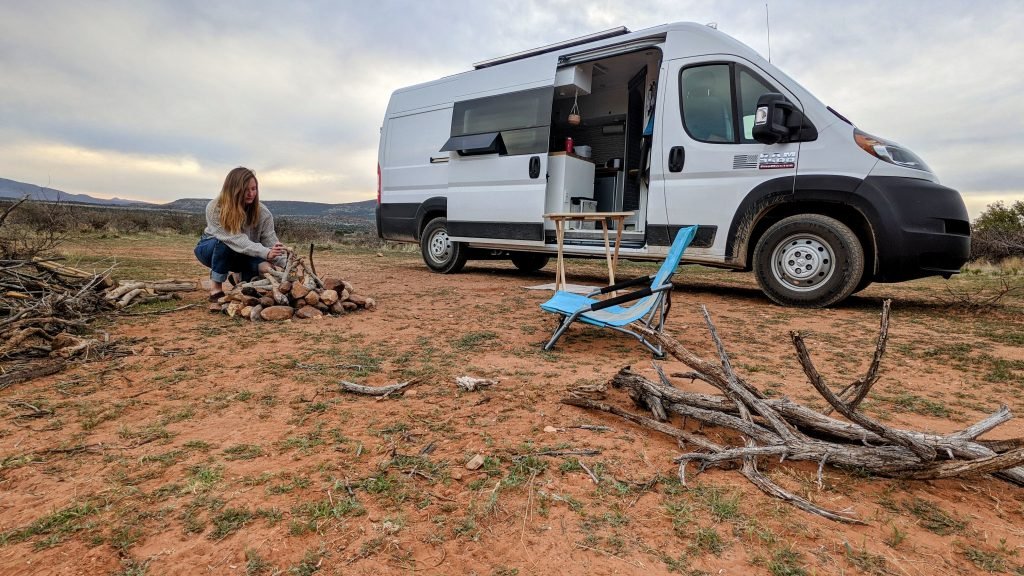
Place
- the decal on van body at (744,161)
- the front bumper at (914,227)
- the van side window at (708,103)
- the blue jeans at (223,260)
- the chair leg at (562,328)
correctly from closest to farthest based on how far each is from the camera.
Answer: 1. the chair leg at (562,328)
2. the front bumper at (914,227)
3. the blue jeans at (223,260)
4. the decal on van body at (744,161)
5. the van side window at (708,103)

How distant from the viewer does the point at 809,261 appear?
15.7ft

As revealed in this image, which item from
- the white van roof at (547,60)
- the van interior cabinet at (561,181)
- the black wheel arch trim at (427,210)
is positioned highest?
the white van roof at (547,60)

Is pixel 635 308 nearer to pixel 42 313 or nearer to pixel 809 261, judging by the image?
pixel 809 261

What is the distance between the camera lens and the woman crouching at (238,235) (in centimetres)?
445

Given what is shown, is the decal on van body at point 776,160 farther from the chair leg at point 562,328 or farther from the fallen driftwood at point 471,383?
the fallen driftwood at point 471,383

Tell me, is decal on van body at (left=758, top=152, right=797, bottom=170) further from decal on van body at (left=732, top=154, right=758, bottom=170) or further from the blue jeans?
the blue jeans

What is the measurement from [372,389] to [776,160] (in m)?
4.36

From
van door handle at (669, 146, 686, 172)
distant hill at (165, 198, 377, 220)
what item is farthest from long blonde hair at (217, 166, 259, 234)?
distant hill at (165, 198, 377, 220)

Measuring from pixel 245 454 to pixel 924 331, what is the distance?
4.97m

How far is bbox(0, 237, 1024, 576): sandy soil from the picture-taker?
132 cm

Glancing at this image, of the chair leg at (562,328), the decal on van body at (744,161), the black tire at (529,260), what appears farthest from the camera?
the black tire at (529,260)

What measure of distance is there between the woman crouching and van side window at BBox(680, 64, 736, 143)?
436cm

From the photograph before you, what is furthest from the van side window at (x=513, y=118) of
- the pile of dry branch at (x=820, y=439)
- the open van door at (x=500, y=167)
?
the pile of dry branch at (x=820, y=439)

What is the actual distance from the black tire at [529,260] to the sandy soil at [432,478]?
17.3ft
